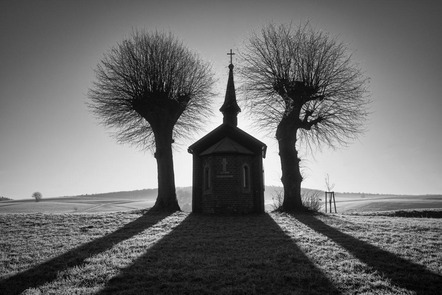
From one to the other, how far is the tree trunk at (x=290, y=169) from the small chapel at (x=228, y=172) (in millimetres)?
1500

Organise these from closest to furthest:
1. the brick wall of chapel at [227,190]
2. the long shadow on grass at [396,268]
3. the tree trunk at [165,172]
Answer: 1. the long shadow on grass at [396,268]
2. the brick wall of chapel at [227,190]
3. the tree trunk at [165,172]

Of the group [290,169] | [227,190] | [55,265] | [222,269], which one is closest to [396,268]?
[222,269]

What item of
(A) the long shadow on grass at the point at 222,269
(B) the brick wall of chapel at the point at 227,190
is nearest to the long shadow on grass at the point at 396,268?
(A) the long shadow on grass at the point at 222,269

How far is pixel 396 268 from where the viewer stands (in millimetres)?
6578

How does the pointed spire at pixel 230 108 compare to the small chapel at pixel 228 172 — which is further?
the pointed spire at pixel 230 108

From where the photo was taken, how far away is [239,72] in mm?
21859

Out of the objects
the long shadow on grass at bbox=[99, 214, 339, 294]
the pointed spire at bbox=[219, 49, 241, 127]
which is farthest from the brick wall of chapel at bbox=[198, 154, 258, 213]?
the long shadow on grass at bbox=[99, 214, 339, 294]

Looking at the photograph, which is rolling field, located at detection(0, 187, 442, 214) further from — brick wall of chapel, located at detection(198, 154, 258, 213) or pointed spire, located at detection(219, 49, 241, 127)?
brick wall of chapel, located at detection(198, 154, 258, 213)

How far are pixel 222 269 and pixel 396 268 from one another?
3.92 meters

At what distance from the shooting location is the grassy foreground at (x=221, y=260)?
5480mm

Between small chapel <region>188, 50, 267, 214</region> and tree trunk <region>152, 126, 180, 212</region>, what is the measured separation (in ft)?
5.15

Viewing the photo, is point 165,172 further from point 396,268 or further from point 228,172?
point 396,268

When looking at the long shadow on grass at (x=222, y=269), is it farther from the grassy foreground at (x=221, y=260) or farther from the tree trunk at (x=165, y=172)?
the tree trunk at (x=165, y=172)

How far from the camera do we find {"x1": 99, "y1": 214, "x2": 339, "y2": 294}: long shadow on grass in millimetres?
5348
